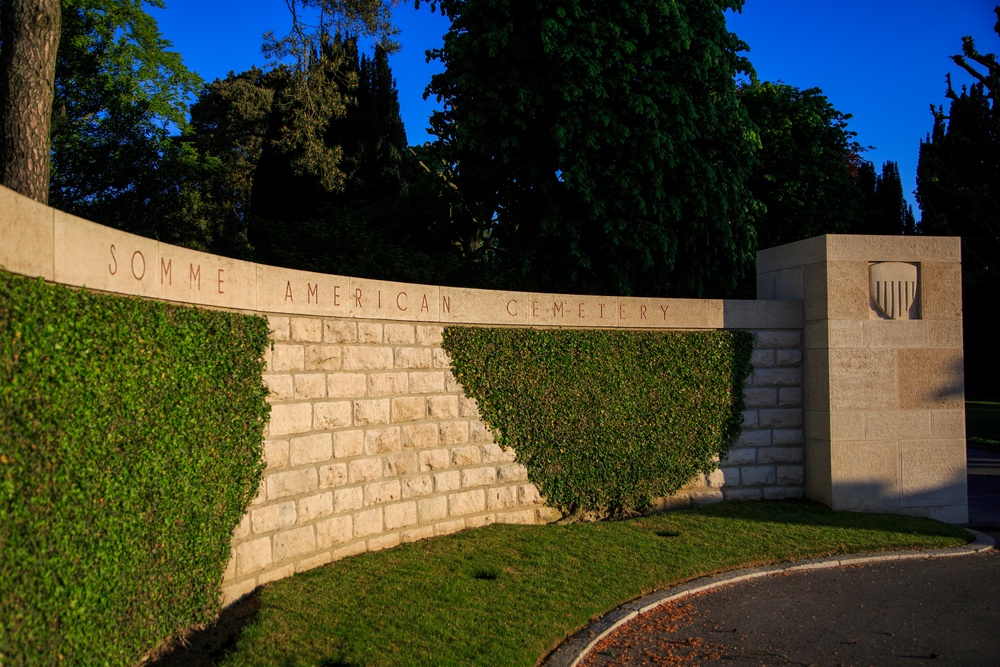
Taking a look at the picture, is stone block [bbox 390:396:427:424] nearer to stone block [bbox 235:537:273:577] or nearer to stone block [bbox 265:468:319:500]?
stone block [bbox 265:468:319:500]

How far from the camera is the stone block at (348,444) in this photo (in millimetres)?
7551

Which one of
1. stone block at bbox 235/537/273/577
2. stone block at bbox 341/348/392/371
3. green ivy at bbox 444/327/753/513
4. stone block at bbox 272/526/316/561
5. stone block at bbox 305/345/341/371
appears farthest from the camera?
green ivy at bbox 444/327/753/513

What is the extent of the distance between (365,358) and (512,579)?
2.51m

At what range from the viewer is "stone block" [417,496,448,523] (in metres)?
8.49

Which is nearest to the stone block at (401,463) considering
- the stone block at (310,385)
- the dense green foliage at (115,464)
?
the stone block at (310,385)

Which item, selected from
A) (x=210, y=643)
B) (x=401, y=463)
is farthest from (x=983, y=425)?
(x=210, y=643)

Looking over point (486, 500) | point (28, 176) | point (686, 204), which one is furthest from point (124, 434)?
point (686, 204)

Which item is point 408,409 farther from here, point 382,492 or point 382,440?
point 382,492

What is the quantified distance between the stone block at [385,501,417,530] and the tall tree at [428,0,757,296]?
8.73 m

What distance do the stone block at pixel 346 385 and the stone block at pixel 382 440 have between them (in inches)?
16.8

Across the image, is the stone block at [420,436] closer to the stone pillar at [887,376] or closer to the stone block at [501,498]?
the stone block at [501,498]

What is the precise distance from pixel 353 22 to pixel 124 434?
14.5 metres

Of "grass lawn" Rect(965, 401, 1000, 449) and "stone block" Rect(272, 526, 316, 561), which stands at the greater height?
"stone block" Rect(272, 526, 316, 561)

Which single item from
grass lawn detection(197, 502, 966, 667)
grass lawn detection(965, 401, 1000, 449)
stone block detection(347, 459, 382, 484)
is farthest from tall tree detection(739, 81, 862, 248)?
stone block detection(347, 459, 382, 484)
